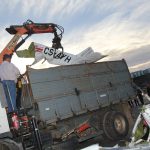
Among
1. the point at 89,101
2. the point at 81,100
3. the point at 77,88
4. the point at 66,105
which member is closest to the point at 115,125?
the point at 89,101

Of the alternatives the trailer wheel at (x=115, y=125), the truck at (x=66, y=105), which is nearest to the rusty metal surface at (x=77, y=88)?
the truck at (x=66, y=105)

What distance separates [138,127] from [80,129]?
156 inches

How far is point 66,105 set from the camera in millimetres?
11898

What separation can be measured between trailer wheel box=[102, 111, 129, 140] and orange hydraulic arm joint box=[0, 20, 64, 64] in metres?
3.52

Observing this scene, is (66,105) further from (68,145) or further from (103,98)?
(103,98)

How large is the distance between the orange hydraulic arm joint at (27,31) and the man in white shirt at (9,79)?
87cm

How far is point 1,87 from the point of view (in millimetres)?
10422

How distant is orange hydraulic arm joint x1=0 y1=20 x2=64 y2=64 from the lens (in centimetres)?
1305

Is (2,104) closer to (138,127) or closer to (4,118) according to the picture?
(4,118)

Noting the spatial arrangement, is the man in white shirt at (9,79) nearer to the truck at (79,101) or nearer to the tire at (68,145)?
the truck at (79,101)

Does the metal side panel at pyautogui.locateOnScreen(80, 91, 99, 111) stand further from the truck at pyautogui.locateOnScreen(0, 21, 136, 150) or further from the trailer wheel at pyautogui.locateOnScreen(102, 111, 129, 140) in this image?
the trailer wheel at pyautogui.locateOnScreen(102, 111, 129, 140)

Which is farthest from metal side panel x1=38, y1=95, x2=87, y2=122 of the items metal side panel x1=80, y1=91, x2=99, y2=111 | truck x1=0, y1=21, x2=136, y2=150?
metal side panel x1=80, y1=91, x2=99, y2=111

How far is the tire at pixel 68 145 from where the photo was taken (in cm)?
1068

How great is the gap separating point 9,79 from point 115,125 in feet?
14.9
